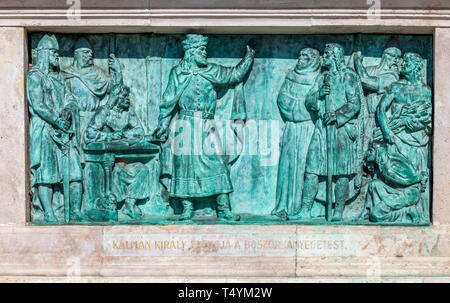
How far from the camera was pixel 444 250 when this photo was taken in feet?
27.5

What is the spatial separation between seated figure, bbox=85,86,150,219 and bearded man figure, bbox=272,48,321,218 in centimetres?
143

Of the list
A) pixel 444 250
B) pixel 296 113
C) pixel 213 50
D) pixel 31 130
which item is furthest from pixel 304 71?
pixel 31 130

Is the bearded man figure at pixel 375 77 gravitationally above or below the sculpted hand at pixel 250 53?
below

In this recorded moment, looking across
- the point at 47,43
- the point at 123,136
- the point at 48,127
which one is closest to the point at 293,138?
the point at 123,136

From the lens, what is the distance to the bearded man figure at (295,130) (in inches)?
336

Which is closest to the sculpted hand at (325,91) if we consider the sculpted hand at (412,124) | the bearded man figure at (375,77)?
the bearded man figure at (375,77)

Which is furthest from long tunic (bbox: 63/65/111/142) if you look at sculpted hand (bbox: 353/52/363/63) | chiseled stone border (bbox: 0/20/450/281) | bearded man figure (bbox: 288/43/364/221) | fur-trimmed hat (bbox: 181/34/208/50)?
sculpted hand (bbox: 353/52/363/63)

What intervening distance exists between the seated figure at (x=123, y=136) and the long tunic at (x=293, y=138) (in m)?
1.44

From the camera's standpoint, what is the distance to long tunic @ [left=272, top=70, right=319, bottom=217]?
854 cm

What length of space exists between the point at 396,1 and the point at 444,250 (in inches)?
101

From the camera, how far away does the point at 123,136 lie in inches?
336

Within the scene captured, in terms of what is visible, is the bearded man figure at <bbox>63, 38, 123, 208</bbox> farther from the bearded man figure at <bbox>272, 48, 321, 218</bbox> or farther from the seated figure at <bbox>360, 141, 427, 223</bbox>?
the seated figure at <bbox>360, 141, 427, 223</bbox>

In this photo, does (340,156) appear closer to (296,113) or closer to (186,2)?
(296,113)

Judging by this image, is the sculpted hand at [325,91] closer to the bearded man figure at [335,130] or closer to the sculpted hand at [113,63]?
the bearded man figure at [335,130]
